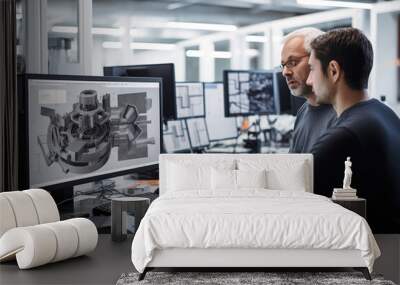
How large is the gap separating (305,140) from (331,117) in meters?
0.39

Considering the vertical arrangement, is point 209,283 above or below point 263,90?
below

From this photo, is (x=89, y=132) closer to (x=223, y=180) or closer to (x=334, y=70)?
(x=223, y=180)

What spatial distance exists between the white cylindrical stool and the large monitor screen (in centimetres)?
220

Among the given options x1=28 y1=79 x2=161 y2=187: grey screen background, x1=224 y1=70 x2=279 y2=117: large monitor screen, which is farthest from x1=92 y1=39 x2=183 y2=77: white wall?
x1=224 y1=70 x2=279 y2=117: large monitor screen

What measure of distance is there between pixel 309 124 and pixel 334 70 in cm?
62

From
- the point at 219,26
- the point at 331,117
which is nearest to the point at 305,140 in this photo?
the point at 331,117

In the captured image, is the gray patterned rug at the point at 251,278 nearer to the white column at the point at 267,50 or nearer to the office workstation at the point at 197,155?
the office workstation at the point at 197,155

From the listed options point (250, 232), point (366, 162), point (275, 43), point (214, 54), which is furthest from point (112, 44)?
point (250, 232)

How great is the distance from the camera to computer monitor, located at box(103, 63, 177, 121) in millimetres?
7387

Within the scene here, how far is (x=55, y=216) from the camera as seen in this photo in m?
5.85

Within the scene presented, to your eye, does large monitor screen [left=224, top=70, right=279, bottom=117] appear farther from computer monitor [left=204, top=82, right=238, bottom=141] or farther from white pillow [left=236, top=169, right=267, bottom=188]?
white pillow [left=236, top=169, right=267, bottom=188]

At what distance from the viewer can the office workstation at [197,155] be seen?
16.5ft

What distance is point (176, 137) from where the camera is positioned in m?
7.96

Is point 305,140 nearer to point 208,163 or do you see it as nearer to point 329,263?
point 208,163
